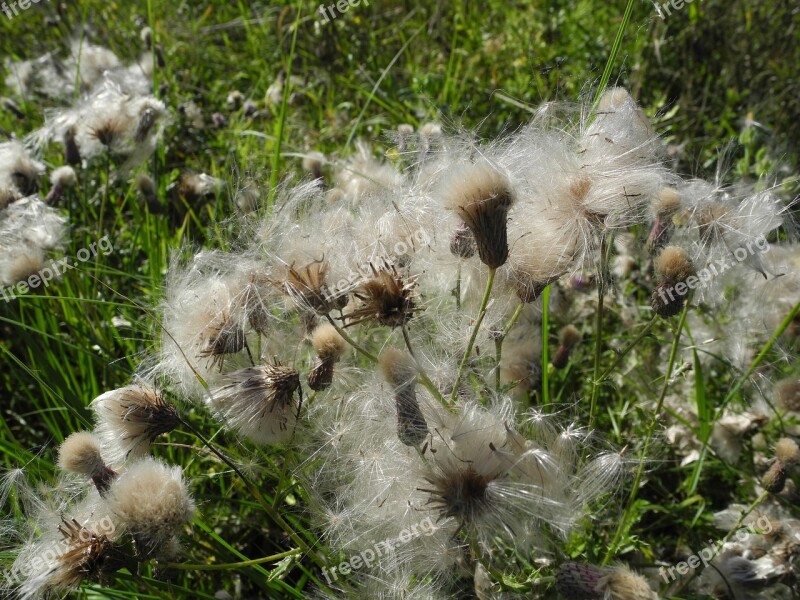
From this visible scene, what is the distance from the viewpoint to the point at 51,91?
4219 millimetres

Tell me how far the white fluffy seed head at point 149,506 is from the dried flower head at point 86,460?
15cm

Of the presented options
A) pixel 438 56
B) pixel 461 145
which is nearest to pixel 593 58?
pixel 438 56

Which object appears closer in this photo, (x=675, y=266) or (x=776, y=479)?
(x=675, y=266)

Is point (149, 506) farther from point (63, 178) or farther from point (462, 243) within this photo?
point (63, 178)

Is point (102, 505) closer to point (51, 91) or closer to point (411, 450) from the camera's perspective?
point (411, 450)

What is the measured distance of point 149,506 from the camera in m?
1.38

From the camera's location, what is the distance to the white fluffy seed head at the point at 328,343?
1589mm

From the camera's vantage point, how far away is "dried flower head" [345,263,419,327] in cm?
147

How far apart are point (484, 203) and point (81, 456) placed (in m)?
1.07

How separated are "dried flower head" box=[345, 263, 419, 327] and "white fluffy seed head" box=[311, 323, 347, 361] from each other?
0.13 meters

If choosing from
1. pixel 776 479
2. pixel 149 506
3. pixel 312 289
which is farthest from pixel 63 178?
pixel 776 479

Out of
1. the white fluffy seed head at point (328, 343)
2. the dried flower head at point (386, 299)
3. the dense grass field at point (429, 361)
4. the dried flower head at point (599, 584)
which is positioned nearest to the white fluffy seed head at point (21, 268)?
the dense grass field at point (429, 361)

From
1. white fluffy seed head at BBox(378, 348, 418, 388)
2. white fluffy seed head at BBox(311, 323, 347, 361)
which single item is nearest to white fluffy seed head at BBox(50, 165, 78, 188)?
white fluffy seed head at BBox(311, 323, 347, 361)

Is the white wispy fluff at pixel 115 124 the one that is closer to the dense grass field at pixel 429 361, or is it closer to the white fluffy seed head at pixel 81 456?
the dense grass field at pixel 429 361
